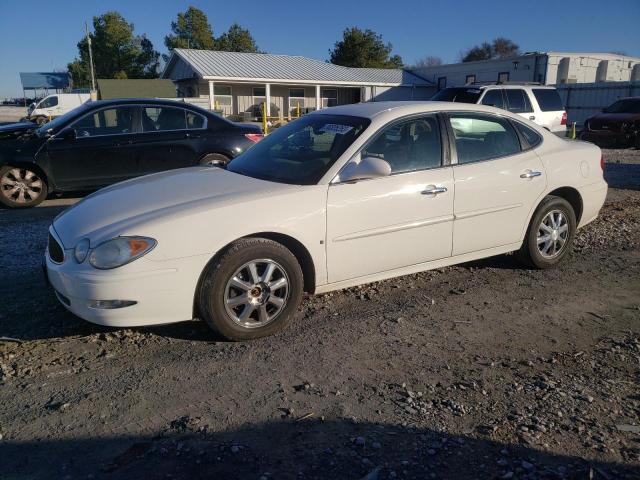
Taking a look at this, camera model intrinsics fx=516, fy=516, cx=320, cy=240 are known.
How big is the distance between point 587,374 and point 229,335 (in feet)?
7.55

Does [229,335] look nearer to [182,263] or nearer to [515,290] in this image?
[182,263]

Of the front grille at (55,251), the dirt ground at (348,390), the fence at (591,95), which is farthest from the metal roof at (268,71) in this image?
the dirt ground at (348,390)

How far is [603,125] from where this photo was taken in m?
17.9

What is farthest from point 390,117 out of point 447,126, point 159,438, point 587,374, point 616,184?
point 616,184

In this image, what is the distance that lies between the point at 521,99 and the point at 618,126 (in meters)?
6.51

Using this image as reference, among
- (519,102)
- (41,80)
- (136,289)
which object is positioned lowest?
(136,289)

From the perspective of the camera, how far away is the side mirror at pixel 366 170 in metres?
3.78

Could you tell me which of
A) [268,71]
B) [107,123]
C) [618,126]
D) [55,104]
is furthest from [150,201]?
[55,104]

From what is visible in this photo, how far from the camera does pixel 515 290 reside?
182 inches

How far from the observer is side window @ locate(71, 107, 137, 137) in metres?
7.83

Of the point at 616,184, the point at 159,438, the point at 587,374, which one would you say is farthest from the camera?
the point at 616,184

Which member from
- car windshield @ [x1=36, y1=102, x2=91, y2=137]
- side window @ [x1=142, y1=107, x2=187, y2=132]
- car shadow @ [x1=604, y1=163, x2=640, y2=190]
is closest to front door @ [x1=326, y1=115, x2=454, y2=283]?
side window @ [x1=142, y1=107, x2=187, y2=132]

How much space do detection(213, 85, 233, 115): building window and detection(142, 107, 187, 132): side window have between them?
84.8ft

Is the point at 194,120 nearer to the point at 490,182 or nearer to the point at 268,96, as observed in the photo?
the point at 490,182
